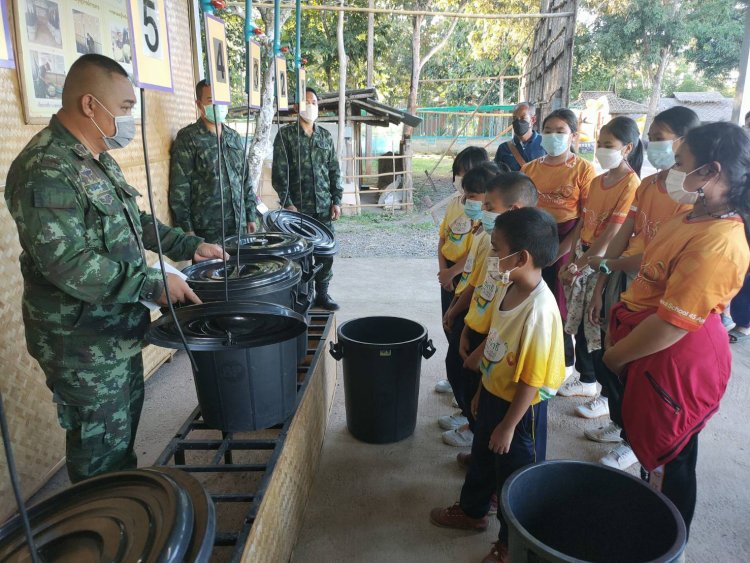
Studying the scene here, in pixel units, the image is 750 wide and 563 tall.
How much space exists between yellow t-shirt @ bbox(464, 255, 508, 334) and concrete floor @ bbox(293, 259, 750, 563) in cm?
76

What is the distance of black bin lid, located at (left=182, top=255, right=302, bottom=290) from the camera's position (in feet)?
5.61

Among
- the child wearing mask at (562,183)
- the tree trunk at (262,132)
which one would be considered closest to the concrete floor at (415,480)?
the child wearing mask at (562,183)

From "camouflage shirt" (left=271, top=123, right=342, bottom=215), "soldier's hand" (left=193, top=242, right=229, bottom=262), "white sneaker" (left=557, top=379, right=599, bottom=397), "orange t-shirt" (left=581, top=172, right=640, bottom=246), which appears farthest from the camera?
"camouflage shirt" (left=271, top=123, right=342, bottom=215)

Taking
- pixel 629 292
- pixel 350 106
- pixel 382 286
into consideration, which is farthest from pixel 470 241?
pixel 350 106

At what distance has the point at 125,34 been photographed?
276cm

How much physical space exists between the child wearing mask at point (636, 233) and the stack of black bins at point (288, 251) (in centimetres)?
128

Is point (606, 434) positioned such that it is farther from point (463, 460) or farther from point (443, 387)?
point (443, 387)

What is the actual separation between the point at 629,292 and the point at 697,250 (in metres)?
0.35

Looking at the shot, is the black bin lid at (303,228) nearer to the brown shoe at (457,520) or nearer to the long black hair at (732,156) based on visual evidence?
the brown shoe at (457,520)

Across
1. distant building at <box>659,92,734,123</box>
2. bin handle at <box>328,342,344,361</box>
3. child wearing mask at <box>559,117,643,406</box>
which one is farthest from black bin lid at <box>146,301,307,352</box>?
distant building at <box>659,92,734,123</box>

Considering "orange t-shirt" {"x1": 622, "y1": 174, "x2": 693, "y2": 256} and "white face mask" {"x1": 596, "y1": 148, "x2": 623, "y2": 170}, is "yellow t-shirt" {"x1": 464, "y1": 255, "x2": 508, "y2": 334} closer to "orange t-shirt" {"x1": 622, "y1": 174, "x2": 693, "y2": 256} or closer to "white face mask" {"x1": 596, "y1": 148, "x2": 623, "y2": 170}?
"orange t-shirt" {"x1": 622, "y1": 174, "x2": 693, "y2": 256}

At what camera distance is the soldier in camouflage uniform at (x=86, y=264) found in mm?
1395

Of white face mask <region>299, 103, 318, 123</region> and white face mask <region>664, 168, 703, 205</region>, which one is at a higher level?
white face mask <region>299, 103, 318, 123</region>

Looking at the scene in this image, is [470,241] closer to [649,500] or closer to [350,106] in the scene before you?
[649,500]
